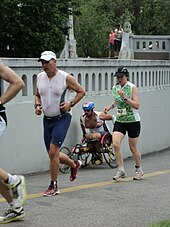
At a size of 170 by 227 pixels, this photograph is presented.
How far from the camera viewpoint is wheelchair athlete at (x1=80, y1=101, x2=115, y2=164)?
44.2ft

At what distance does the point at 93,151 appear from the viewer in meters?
13.5

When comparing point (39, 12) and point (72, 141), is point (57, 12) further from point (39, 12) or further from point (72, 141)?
point (72, 141)

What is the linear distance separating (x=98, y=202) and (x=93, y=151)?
5.11 m

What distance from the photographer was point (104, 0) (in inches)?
2346

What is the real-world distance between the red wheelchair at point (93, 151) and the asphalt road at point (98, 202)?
→ 156 centimetres

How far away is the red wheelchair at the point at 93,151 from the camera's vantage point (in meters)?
13.2

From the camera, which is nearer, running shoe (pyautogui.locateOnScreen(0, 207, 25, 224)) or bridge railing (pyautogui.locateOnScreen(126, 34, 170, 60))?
running shoe (pyautogui.locateOnScreen(0, 207, 25, 224))

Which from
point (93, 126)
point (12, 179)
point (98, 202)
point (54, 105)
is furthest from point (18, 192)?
point (93, 126)

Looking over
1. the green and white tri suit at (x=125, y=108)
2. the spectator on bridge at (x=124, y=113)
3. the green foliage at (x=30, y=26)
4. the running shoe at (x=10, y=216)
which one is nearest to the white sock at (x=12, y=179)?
the running shoe at (x=10, y=216)

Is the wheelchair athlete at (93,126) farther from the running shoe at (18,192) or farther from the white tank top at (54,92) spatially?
the running shoe at (18,192)

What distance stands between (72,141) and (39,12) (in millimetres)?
12004

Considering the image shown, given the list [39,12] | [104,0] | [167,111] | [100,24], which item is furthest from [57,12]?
[104,0]

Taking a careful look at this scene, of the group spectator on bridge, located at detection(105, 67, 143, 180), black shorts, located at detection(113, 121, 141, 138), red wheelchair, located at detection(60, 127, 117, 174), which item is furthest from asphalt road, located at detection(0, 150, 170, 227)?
red wheelchair, located at detection(60, 127, 117, 174)

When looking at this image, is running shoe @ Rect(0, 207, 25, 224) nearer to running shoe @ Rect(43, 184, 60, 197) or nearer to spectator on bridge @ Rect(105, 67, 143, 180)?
running shoe @ Rect(43, 184, 60, 197)
